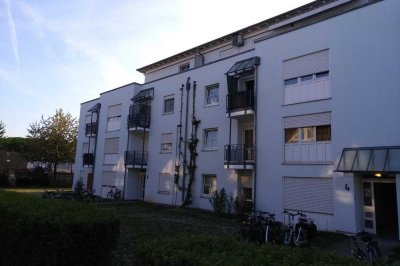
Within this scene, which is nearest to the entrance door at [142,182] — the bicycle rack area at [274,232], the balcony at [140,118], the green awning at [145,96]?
the balcony at [140,118]

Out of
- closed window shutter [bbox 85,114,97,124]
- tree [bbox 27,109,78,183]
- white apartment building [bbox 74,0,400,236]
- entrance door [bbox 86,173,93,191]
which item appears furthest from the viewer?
tree [bbox 27,109,78,183]

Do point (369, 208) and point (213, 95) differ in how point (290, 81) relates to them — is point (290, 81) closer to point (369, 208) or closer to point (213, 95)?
point (213, 95)

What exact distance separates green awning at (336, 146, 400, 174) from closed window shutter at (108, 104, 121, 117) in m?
20.4

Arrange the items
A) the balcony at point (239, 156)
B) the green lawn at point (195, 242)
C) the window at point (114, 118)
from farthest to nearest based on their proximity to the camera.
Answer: the window at point (114, 118)
the balcony at point (239, 156)
the green lawn at point (195, 242)

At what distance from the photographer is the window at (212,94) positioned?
2219 centimetres

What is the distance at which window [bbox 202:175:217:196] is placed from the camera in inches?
845

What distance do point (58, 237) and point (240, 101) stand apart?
48.3 ft

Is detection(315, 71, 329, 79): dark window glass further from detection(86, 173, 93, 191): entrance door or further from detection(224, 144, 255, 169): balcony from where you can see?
detection(86, 173, 93, 191): entrance door

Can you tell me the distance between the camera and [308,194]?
16125mm

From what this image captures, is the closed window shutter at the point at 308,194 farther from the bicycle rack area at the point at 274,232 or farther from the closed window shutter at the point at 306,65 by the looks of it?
the closed window shutter at the point at 306,65

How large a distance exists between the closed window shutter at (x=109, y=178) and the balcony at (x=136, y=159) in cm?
283

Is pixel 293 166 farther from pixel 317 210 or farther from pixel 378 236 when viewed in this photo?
pixel 378 236

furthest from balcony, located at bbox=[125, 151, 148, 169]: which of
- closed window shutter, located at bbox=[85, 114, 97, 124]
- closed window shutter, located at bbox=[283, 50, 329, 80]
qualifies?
closed window shutter, located at bbox=[283, 50, 329, 80]

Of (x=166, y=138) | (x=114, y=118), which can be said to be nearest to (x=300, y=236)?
(x=166, y=138)
